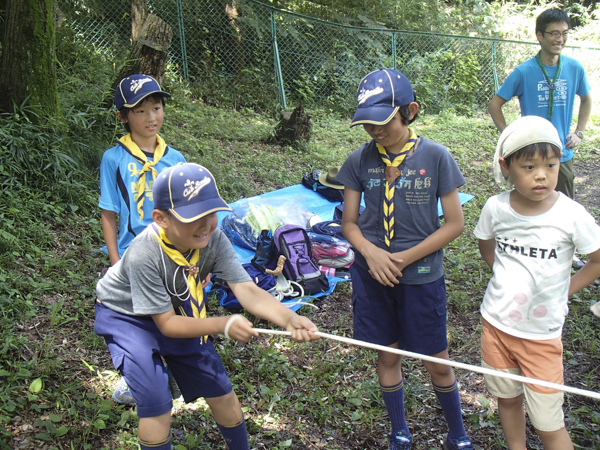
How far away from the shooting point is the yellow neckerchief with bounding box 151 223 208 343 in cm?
226

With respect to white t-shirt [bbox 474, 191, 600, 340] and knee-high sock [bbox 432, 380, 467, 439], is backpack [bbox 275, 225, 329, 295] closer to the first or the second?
knee-high sock [bbox 432, 380, 467, 439]

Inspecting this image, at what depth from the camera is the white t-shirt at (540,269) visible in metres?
2.22

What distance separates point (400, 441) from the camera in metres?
2.71

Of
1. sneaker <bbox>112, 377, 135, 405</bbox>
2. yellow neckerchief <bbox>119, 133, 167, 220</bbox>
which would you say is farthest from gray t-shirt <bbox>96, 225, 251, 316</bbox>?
sneaker <bbox>112, 377, 135, 405</bbox>

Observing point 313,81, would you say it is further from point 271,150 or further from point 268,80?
point 271,150

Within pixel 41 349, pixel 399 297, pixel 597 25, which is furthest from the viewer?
pixel 597 25

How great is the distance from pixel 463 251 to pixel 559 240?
3.33 meters

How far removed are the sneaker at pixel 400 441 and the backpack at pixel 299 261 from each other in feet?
6.45

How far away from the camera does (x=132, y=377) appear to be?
221 centimetres

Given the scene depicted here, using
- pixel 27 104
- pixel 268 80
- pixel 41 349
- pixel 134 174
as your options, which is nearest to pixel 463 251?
pixel 134 174

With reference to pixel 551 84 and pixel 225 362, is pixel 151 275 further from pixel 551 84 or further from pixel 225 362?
pixel 551 84

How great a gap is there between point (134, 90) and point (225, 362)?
74.5 inches

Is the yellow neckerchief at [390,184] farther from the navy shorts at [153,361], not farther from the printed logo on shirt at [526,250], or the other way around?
the navy shorts at [153,361]

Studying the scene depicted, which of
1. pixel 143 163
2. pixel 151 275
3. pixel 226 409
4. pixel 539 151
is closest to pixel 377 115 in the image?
pixel 539 151
